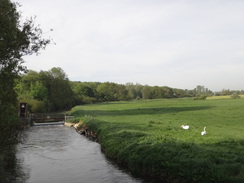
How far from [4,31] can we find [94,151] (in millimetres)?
16457

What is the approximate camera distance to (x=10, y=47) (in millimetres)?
13664

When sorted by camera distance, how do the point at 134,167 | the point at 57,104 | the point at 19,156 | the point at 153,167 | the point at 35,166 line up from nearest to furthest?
the point at 153,167 → the point at 134,167 → the point at 35,166 → the point at 19,156 → the point at 57,104

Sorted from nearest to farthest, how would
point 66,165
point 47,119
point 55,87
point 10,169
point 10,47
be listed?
point 10,47, point 10,169, point 66,165, point 47,119, point 55,87

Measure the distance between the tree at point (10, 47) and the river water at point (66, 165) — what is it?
588cm

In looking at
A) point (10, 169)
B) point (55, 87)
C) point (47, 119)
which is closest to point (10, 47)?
point (10, 169)

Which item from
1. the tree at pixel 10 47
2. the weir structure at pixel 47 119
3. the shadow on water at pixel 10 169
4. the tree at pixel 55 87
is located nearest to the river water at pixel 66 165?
the shadow on water at pixel 10 169

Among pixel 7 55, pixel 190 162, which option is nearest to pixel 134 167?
pixel 190 162

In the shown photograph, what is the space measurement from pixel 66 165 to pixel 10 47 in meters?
11.7

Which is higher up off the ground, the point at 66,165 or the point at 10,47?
the point at 10,47

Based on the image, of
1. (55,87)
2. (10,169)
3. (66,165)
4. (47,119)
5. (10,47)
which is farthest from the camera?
(55,87)

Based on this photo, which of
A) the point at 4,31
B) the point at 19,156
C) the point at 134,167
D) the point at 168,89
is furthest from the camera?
the point at 168,89

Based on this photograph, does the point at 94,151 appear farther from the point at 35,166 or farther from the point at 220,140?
the point at 220,140

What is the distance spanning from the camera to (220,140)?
21125 mm

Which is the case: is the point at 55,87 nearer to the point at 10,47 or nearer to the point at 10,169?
the point at 10,169
